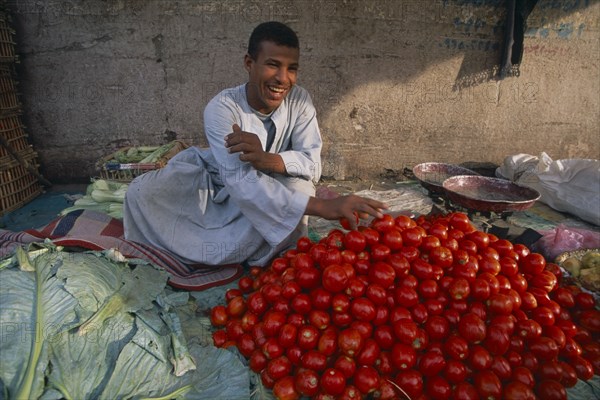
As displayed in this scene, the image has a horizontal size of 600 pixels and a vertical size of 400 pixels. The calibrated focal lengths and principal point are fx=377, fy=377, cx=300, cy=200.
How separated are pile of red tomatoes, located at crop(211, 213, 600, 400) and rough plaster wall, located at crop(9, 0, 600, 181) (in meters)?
3.35

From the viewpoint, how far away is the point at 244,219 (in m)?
2.73

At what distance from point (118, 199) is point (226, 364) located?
250 centimetres

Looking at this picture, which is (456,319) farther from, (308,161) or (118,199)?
(118,199)

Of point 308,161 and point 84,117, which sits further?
point 84,117

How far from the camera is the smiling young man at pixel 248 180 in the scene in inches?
93.3

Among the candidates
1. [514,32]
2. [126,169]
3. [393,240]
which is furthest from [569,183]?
[126,169]

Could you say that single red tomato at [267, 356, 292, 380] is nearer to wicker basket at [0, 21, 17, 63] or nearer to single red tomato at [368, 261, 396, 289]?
single red tomato at [368, 261, 396, 289]

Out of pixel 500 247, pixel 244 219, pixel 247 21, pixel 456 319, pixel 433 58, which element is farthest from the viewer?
pixel 433 58

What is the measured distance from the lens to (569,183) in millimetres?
4312

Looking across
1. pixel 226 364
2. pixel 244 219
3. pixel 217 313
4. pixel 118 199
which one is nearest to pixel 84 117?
pixel 118 199

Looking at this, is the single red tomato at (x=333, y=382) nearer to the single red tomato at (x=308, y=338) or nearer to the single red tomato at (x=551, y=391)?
the single red tomato at (x=308, y=338)

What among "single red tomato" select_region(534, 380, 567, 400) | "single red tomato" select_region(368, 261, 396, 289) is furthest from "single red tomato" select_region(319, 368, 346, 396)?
"single red tomato" select_region(534, 380, 567, 400)

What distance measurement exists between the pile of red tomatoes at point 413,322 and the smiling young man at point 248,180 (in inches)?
16.9

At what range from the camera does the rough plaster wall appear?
4613 mm
